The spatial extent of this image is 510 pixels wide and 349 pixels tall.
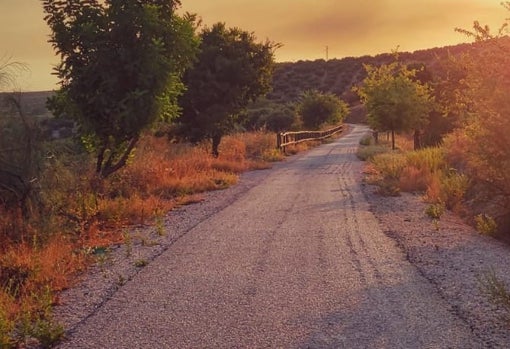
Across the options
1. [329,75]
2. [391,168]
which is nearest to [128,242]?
[391,168]

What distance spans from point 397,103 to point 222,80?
34.2 ft

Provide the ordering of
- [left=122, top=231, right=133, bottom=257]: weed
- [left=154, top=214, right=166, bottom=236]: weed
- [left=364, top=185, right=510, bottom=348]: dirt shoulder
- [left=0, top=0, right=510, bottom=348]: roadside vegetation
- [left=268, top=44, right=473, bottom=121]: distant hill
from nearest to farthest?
[left=364, top=185, right=510, bottom=348]: dirt shoulder < [left=0, top=0, right=510, bottom=348]: roadside vegetation < [left=122, top=231, right=133, bottom=257]: weed < [left=154, top=214, right=166, bottom=236]: weed < [left=268, top=44, right=473, bottom=121]: distant hill

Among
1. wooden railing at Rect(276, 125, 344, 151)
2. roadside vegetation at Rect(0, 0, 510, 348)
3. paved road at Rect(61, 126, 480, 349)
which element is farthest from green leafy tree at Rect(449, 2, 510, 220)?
wooden railing at Rect(276, 125, 344, 151)

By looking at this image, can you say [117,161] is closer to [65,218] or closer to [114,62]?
[114,62]

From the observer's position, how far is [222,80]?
1057 inches

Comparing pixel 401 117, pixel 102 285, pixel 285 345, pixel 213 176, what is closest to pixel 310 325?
pixel 285 345

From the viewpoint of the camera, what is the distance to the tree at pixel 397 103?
104 ft

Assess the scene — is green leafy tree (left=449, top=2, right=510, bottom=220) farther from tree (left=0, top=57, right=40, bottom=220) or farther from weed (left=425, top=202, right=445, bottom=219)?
tree (left=0, top=57, right=40, bottom=220)

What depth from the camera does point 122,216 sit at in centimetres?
1237

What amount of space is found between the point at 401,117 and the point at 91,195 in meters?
22.6

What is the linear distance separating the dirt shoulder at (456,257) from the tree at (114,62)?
5876mm

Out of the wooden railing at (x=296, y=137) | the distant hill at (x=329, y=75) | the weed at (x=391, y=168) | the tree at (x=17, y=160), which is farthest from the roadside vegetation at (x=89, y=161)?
the distant hill at (x=329, y=75)

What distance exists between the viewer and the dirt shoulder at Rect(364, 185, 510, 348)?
577 centimetres

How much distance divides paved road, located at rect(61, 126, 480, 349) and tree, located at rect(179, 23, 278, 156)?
52.3 ft
